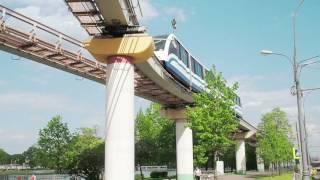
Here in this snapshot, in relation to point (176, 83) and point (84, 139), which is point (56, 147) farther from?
point (176, 83)

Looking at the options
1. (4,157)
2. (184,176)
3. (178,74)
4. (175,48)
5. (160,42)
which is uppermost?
(160,42)

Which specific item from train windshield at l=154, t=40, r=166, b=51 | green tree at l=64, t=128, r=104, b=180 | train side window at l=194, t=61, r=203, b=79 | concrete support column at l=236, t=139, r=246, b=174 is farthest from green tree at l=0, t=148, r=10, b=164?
train windshield at l=154, t=40, r=166, b=51

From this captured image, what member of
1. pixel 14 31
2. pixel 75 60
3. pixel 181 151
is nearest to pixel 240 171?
pixel 181 151

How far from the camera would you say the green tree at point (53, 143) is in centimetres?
5162

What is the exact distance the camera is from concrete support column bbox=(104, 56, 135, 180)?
2148cm

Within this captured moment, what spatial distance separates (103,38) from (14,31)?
423 cm

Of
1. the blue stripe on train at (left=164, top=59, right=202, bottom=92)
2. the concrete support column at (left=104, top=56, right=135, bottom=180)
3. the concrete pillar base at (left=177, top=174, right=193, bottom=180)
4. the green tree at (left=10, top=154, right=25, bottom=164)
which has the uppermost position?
the blue stripe on train at (left=164, top=59, right=202, bottom=92)

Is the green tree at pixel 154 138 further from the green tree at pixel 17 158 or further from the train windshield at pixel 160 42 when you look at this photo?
the green tree at pixel 17 158

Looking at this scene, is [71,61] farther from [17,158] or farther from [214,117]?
[17,158]

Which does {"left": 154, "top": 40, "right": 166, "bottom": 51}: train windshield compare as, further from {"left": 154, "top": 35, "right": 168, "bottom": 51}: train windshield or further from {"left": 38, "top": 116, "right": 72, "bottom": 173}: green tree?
{"left": 38, "top": 116, "right": 72, "bottom": 173}: green tree

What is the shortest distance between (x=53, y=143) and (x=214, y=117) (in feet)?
73.3

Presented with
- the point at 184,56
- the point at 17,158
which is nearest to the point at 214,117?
the point at 184,56

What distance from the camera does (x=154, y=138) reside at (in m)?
63.9

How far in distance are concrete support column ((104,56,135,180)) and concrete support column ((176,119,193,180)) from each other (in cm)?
2489
